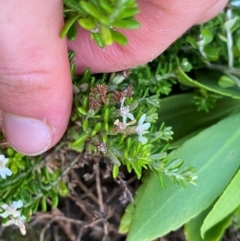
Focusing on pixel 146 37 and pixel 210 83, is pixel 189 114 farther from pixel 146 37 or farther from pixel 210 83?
pixel 146 37

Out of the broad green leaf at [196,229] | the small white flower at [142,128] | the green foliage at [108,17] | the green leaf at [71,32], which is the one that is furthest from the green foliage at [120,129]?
the broad green leaf at [196,229]

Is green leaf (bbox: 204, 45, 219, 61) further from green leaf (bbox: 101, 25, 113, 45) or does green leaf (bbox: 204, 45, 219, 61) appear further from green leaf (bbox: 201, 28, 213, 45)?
green leaf (bbox: 101, 25, 113, 45)

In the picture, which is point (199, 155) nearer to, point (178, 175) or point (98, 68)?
point (178, 175)

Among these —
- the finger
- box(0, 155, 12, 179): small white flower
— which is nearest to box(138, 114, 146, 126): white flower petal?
the finger

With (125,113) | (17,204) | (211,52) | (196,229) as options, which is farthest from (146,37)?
(196,229)

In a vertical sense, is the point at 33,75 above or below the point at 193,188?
above
